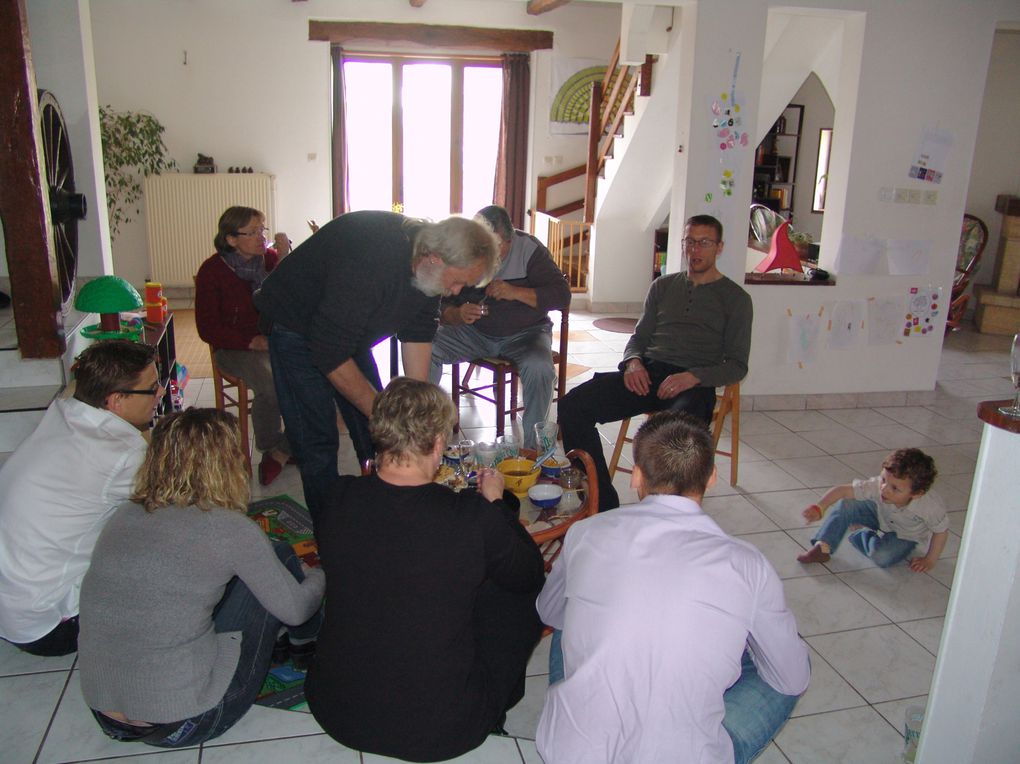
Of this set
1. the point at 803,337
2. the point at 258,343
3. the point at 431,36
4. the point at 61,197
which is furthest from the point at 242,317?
the point at 431,36

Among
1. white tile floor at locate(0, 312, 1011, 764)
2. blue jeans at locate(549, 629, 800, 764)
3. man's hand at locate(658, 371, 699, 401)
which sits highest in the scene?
man's hand at locate(658, 371, 699, 401)

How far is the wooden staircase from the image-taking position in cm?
627

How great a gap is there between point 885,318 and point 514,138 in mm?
4330

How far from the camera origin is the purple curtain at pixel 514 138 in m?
7.76

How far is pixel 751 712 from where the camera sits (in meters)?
1.60

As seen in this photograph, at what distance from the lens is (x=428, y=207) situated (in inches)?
332

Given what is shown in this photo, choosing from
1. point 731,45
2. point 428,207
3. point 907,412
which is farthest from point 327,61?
point 907,412

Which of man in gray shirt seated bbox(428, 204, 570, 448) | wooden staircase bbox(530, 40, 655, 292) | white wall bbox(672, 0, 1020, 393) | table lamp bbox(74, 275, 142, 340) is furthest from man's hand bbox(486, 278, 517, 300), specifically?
wooden staircase bbox(530, 40, 655, 292)

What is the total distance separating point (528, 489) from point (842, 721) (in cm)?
104

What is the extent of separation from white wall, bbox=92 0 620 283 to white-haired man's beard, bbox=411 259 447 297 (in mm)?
5741

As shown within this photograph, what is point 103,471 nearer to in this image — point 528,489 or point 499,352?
point 528,489

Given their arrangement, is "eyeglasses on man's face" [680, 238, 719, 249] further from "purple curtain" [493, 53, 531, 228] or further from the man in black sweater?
"purple curtain" [493, 53, 531, 228]

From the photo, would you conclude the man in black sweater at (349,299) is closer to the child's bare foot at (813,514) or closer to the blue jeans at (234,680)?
the blue jeans at (234,680)

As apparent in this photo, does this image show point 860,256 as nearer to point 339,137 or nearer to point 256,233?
point 256,233
